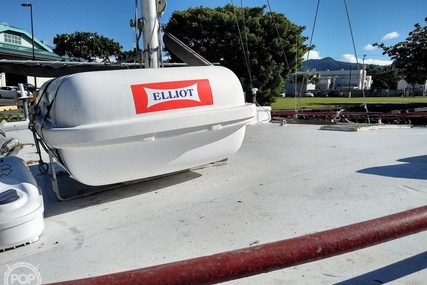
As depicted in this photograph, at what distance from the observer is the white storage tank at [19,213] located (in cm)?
223

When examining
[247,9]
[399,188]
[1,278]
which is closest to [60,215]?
[1,278]

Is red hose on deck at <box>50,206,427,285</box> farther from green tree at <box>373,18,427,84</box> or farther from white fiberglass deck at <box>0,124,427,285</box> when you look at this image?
green tree at <box>373,18,427,84</box>

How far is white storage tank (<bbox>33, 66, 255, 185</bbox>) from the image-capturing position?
2668 mm

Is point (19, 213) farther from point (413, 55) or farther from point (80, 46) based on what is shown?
point (80, 46)

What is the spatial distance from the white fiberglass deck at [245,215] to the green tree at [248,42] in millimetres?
16252

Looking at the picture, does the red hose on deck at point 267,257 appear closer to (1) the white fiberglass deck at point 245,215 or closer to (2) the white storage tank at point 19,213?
(1) the white fiberglass deck at point 245,215

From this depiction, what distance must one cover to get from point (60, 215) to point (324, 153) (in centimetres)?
345

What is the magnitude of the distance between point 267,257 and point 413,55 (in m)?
29.0

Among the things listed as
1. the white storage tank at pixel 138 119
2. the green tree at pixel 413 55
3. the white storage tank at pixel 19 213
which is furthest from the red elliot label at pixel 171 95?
the green tree at pixel 413 55

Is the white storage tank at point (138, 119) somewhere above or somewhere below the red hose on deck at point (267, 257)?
above

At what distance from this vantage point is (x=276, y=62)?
68.4 feet

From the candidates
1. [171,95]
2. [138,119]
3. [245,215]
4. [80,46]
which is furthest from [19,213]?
[80,46]

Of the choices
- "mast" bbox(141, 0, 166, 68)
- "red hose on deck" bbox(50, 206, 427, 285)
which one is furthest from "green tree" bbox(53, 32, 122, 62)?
"red hose on deck" bbox(50, 206, 427, 285)

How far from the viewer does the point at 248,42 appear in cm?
2025
